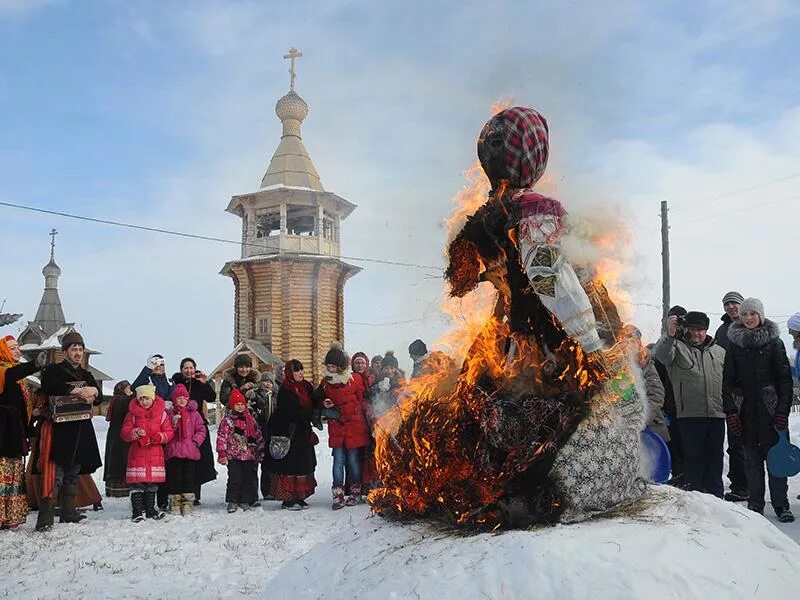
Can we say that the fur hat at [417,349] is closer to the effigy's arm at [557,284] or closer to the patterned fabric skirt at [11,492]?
the patterned fabric skirt at [11,492]

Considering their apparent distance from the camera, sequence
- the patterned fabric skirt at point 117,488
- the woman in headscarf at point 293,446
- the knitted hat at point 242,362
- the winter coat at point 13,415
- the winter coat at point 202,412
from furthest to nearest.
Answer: the patterned fabric skirt at point 117,488 → the knitted hat at point 242,362 → the winter coat at point 202,412 → the woman in headscarf at point 293,446 → the winter coat at point 13,415

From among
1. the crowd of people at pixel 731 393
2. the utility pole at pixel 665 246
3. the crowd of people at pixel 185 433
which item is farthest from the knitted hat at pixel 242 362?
the utility pole at pixel 665 246

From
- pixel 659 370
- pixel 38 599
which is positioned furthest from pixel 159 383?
pixel 659 370

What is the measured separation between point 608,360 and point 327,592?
4.70 ft

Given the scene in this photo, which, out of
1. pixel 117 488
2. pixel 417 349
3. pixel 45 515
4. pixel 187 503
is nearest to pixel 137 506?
pixel 187 503

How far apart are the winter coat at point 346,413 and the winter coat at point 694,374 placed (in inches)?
146

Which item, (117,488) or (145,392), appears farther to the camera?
(117,488)

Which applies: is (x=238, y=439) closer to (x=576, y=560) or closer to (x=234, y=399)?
(x=234, y=399)

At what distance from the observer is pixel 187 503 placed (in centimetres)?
833

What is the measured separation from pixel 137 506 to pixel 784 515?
6.85 meters

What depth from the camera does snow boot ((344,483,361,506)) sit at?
8.62 metres

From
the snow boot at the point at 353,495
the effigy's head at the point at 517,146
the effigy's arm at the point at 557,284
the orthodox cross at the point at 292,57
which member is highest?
the orthodox cross at the point at 292,57

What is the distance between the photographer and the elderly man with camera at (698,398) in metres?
6.71

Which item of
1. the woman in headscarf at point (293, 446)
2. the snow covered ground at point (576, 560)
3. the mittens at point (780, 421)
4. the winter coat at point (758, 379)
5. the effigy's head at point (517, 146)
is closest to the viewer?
the snow covered ground at point (576, 560)
